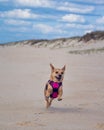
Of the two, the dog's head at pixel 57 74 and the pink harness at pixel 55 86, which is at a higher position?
the dog's head at pixel 57 74

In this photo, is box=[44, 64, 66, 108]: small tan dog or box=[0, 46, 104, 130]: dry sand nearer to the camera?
box=[0, 46, 104, 130]: dry sand

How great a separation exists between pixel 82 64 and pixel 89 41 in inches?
1061

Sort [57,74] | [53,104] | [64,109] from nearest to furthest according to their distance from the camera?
[57,74]
[64,109]
[53,104]

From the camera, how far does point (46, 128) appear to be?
7.66 metres

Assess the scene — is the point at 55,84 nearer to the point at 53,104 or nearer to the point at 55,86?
the point at 55,86

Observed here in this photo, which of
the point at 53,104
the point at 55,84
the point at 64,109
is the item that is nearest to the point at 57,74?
the point at 55,84

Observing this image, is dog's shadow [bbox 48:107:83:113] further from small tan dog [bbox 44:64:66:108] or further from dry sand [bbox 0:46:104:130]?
small tan dog [bbox 44:64:66:108]

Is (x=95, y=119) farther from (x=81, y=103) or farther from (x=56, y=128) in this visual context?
(x=81, y=103)

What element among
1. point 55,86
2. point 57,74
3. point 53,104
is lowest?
point 53,104

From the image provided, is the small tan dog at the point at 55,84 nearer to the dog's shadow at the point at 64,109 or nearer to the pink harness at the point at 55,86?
the pink harness at the point at 55,86

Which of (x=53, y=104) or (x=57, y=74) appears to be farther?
(x=53, y=104)

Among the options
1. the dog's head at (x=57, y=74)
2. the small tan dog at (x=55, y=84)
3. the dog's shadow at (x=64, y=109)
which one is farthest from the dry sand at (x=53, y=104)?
the dog's head at (x=57, y=74)

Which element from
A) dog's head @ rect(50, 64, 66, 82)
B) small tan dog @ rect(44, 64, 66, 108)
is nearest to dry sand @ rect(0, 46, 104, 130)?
small tan dog @ rect(44, 64, 66, 108)

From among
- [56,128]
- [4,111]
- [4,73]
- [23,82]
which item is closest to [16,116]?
[4,111]
